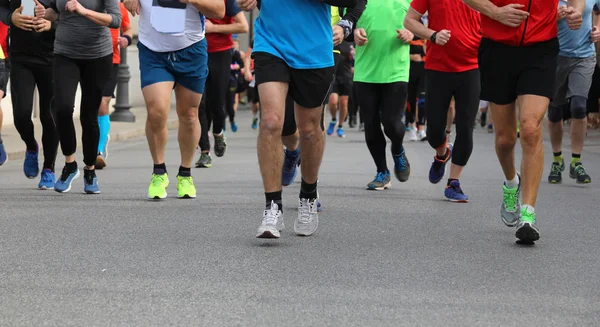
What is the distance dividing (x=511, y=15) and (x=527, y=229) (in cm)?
120

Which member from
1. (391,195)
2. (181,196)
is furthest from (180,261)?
(391,195)

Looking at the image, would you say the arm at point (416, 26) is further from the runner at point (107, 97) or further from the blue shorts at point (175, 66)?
the runner at point (107, 97)

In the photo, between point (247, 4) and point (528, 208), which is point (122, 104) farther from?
point (528, 208)

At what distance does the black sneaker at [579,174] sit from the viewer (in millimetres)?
11875

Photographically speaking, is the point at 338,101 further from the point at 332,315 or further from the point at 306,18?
the point at 332,315

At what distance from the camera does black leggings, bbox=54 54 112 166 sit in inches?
373

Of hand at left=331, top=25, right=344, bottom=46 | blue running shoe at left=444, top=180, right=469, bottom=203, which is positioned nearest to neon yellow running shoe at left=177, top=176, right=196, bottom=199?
blue running shoe at left=444, top=180, right=469, bottom=203

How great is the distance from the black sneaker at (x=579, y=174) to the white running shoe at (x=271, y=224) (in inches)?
214

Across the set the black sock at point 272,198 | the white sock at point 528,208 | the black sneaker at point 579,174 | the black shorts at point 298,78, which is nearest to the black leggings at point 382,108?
the black sneaker at point 579,174

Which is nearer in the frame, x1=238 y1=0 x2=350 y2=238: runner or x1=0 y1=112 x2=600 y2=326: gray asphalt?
x1=0 y1=112 x2=600 y2=326: gray asphalt

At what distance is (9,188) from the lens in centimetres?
1038

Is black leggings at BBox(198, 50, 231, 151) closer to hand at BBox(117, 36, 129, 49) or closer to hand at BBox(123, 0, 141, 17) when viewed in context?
hand at BBox(117, 36, 129, 49)

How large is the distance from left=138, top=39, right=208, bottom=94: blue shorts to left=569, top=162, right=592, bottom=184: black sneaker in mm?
A: 4311

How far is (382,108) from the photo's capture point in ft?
35.3
